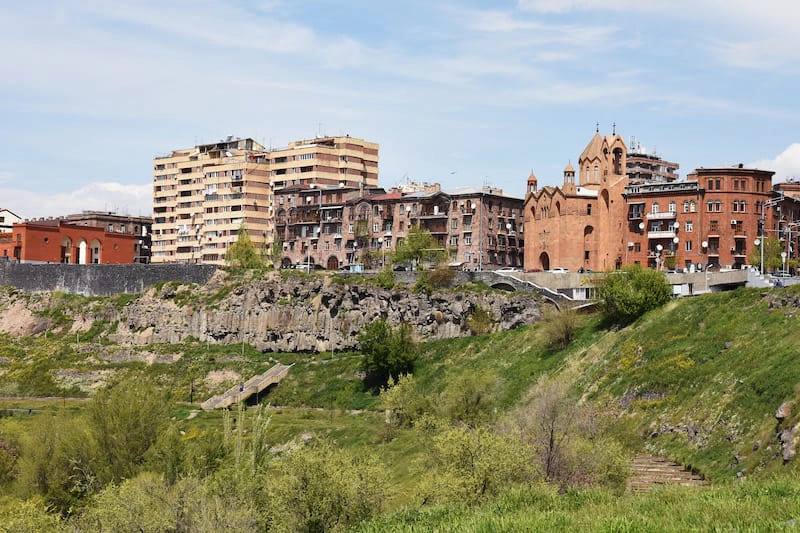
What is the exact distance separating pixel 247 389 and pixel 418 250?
28201 millimetres

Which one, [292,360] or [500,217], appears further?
[500,217]

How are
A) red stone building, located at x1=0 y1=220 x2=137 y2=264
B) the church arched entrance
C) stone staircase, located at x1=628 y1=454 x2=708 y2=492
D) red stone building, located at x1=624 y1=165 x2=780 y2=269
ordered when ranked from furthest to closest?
red stone building, located at x1=0 y1=220 x2=137 y2=264, the church arched entrance, red stone building, located at x1=624 y1=165 x2=780 y2=269, stone staircase, located at x1=628 y1=454 x2=708 y2=492

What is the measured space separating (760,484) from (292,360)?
87968 millimetres

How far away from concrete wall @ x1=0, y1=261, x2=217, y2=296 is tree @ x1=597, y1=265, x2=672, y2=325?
210 ft

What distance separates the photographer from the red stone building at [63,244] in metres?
160

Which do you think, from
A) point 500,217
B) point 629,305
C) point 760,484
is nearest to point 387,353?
point 629,305

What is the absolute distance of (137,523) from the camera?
4747 cm

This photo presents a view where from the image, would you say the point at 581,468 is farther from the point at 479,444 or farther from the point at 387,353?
the point at 387,353

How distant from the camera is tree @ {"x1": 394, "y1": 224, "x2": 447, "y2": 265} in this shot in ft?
420

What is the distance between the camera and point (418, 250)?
12800 centimetres

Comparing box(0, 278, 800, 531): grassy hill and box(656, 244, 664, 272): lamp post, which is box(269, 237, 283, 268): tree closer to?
box(0, 278, 800, 531): grassy hill

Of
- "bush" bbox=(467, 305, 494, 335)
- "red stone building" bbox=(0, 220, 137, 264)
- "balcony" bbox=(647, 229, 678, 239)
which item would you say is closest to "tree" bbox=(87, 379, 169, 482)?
"bush" bbox=(467, 305, 494, 335)

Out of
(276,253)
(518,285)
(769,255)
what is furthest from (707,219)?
(276,253)

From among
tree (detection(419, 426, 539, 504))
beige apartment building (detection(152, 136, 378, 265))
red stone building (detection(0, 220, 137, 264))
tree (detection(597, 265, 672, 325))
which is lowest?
tree (detection(419, 426, 539, 504))
